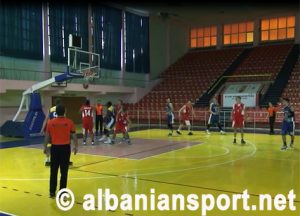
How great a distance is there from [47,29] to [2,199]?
16.5 metres

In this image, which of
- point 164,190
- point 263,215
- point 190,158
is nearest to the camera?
point 263,215

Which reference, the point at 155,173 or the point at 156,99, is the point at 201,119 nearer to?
the point at 156,99

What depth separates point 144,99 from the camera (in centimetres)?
2816

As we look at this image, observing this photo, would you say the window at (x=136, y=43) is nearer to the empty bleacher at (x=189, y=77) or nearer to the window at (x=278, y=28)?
the empty bleacher at (x=189, y=77)

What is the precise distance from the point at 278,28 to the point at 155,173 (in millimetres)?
26509

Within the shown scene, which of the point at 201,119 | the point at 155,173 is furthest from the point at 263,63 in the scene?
the point at 155,173

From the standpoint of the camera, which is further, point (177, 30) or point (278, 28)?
point (177, 30)

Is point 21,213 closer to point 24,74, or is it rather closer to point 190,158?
point 190,158

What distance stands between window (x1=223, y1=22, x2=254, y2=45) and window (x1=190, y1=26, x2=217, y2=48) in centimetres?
105

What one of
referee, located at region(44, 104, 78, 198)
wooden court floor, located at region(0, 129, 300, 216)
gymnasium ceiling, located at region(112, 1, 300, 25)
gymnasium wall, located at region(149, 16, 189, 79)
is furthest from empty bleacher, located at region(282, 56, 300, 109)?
referee, located at region(44, 104, 78, 198)

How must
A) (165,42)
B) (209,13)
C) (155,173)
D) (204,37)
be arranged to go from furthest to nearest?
1. (204,37)
2. (165,42)
3. (209,13)
4. (155,173)

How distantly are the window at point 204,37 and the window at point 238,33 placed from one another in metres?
1.05

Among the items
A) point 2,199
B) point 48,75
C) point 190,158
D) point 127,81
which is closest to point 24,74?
point 48,75

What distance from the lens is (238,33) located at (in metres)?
33.0
